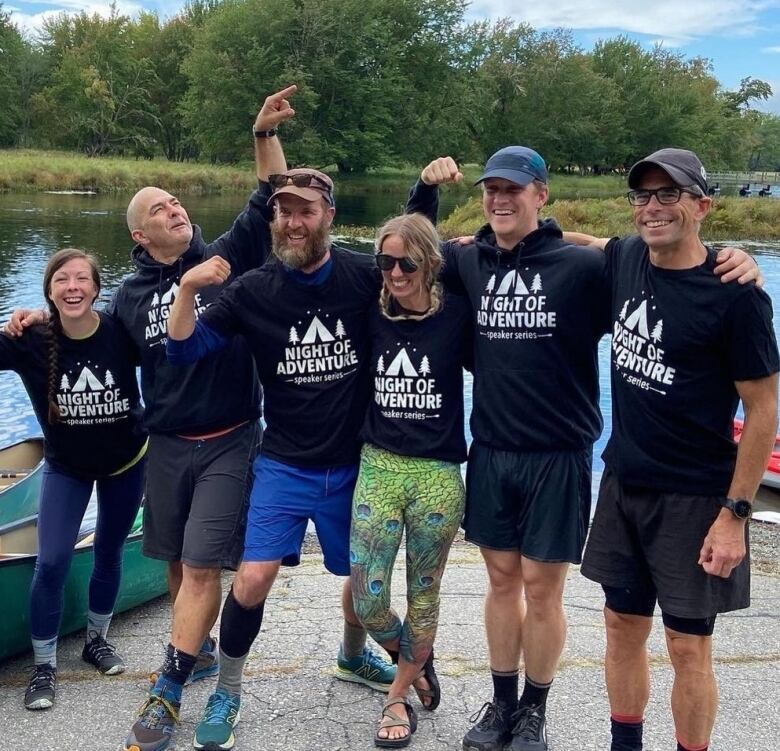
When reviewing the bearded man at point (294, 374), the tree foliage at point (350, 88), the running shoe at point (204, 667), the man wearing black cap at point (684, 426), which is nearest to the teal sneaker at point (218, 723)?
the bearded man at point (294, 374)

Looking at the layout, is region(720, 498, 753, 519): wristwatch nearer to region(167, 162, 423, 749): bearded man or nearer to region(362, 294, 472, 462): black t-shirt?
region(362, 294, 472, 462): black t-shirt

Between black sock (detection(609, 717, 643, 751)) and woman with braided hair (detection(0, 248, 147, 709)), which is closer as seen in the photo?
black sock (detection(609, 717, 643, 751))

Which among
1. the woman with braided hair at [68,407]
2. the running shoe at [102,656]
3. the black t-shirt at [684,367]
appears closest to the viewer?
the black t-shirt at [684,367]

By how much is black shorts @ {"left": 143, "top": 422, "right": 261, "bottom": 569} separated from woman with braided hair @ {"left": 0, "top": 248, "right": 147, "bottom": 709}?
32 centimetres

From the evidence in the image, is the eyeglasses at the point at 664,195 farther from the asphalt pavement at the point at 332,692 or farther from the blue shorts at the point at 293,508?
the asphalt pavement at the point at 332,692

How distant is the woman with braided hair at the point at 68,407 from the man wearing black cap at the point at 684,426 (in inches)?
90.9

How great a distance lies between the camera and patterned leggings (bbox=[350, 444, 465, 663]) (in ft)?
11.3

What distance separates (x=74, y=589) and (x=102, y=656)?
0.51m

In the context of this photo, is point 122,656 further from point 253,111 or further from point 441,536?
point 253,111

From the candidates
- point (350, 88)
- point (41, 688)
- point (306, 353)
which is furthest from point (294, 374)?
point (350, 88)

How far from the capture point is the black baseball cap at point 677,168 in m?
2.96

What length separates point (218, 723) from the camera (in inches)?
137

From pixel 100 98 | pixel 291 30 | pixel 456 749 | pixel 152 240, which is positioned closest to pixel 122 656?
pixel 456 749

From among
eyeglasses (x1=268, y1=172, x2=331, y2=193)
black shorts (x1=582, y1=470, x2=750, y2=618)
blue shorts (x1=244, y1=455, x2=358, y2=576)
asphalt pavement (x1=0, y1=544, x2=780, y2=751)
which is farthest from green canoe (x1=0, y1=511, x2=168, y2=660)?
black shorts (x1=582, y1=470, x2=750, y2=618)
